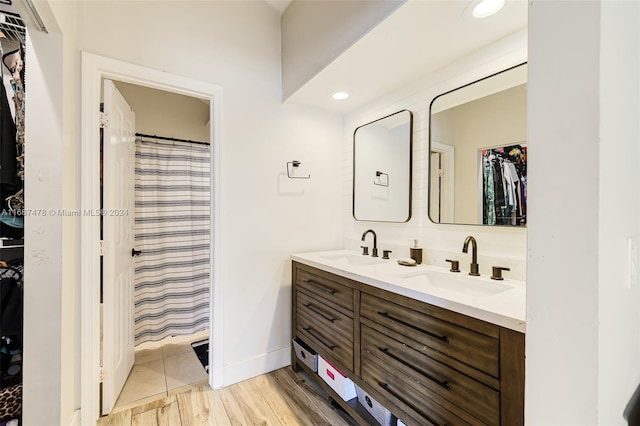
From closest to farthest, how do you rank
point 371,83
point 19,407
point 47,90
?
point 47,90
point 19,407
point 371,83

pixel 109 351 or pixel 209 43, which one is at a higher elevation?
pixel 209 43

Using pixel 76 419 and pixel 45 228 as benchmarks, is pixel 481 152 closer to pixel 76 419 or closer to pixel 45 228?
pixel 45 228

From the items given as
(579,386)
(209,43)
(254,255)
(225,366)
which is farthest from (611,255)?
(209,43)

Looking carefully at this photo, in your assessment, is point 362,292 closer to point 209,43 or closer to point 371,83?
point 371,83

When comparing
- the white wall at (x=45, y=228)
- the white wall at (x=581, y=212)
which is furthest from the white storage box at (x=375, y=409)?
the white wall at (x=45, y=228)

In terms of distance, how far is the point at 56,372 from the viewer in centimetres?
135

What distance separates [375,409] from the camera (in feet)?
5.01

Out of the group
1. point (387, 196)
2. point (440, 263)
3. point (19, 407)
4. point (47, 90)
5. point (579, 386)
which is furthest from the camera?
point (387, 196)

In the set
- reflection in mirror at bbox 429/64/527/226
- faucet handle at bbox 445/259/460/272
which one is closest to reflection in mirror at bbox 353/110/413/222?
reflection in mirror at bbox 429/64/527/226

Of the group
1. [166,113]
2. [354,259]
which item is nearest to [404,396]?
[354,259]

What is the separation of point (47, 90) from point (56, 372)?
1295 mm

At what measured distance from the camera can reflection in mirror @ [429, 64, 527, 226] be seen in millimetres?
1471

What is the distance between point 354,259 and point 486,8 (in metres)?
1.69

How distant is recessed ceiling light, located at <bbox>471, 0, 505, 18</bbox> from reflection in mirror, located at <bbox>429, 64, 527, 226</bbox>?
324mm
